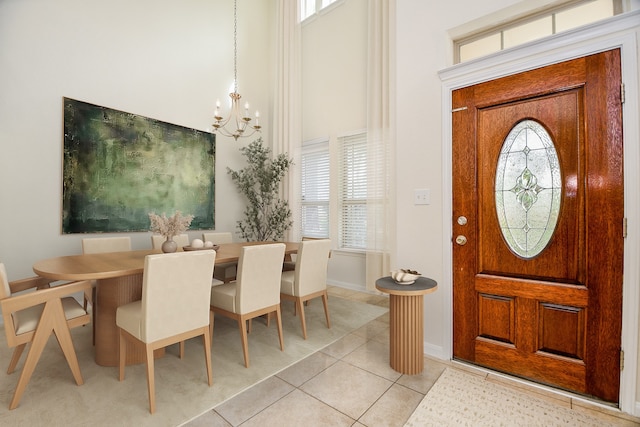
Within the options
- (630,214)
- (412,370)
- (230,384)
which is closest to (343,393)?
(412,370)

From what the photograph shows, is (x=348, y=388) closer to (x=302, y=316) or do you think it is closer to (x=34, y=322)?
(x=302, y=316)

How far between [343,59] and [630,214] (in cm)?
419

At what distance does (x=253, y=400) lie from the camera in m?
1.75

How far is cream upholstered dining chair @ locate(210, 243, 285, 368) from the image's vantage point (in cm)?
217

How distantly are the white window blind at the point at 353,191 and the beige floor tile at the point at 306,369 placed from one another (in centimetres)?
238

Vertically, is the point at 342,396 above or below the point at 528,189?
below

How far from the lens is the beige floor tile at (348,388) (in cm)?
171

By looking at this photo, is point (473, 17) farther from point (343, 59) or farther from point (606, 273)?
point (343, 59)

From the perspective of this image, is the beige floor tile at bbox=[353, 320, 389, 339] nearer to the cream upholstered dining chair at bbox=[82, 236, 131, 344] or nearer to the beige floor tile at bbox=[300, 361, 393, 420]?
the beige floor tile at bbox=[300, 361, 393, 420]

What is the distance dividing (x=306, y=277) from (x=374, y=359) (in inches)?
Result: 36.0

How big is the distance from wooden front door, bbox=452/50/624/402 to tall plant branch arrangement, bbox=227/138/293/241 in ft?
10.6

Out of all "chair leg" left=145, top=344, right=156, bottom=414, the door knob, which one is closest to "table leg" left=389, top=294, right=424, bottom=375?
the door knob

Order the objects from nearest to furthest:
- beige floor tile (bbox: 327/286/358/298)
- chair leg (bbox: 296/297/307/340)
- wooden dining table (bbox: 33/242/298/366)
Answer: wooden dining table (bbox: 33/242/298/366), chair leg (bbox: 296/297/307/340), beige floor tile (bbox: 327/286/358/298)

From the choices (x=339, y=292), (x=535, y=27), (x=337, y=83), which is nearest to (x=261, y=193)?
(x=339, y=292)
